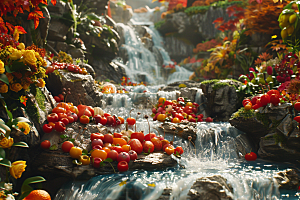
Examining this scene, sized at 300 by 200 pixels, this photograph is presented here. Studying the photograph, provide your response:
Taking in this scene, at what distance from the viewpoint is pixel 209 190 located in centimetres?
279

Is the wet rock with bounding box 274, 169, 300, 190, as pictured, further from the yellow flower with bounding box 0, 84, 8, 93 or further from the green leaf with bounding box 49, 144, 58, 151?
the yellow flower with bounding box 0, 84, 8, 93

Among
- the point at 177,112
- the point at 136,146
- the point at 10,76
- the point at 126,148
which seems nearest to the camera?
the point at 10,76

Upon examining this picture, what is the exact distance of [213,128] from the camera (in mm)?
5035

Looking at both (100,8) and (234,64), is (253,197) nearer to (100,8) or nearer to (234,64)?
(234,64)

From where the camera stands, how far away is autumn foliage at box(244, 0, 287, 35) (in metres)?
9.09

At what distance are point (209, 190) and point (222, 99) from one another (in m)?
4.50

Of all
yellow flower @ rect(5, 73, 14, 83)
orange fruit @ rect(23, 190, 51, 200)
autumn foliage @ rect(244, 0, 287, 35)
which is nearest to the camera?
orange fruit @ rect(23, 190, 51, 200)

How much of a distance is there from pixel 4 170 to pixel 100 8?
1412 cm

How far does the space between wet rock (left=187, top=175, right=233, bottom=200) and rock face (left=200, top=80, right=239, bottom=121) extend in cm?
415

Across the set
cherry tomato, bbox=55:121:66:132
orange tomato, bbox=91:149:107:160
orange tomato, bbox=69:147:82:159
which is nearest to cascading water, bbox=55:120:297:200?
orange tomato, bbox=91:149:107:160

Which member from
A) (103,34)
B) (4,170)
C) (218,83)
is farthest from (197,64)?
(4,170)

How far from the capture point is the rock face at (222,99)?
22.2ft

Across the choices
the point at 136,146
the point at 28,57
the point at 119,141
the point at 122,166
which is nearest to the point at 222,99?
the point at 136,146

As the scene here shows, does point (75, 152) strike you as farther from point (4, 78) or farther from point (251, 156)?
point (251, 156)
